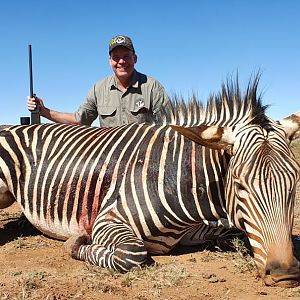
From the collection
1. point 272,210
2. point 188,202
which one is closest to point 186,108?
point 188,202

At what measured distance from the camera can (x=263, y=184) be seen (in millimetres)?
2766

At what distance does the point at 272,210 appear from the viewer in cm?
273

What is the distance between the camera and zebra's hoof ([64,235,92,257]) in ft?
12.4

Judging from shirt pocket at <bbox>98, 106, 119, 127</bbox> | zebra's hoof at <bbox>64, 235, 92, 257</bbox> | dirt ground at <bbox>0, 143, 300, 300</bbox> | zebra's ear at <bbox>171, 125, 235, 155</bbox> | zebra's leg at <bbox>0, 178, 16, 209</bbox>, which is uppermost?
shirt pocket at <bbox>98, 106, 119, 127</bbox>

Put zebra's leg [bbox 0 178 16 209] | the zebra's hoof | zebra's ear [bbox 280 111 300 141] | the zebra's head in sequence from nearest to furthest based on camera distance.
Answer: the zebra's head → zebra's ear [bbox 280 111 300 141] → the zebra's hoof → zebra's leg [bbox 0 178 16 209]

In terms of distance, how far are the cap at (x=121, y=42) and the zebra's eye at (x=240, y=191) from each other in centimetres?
320

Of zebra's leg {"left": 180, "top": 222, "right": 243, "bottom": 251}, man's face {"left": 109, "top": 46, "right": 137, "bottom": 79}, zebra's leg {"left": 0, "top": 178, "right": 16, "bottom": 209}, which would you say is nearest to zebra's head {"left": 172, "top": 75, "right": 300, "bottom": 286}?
zebra's leg {"left": 180, "top": 222, "right": 243, "bottom": 251}

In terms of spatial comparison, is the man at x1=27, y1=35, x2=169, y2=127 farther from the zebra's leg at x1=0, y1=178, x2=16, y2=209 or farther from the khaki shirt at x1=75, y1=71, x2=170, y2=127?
the zebra's leg at x1=0, y1=178, x2=16, y2=209

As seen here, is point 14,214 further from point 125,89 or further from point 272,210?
point 272,210

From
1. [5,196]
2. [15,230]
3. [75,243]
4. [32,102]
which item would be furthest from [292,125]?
[32,102]

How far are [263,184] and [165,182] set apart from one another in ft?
3.31

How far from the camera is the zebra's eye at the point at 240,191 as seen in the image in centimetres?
289

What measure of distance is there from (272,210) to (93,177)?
1691 mm

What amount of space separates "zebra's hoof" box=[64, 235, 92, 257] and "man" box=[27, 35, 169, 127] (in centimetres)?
204
